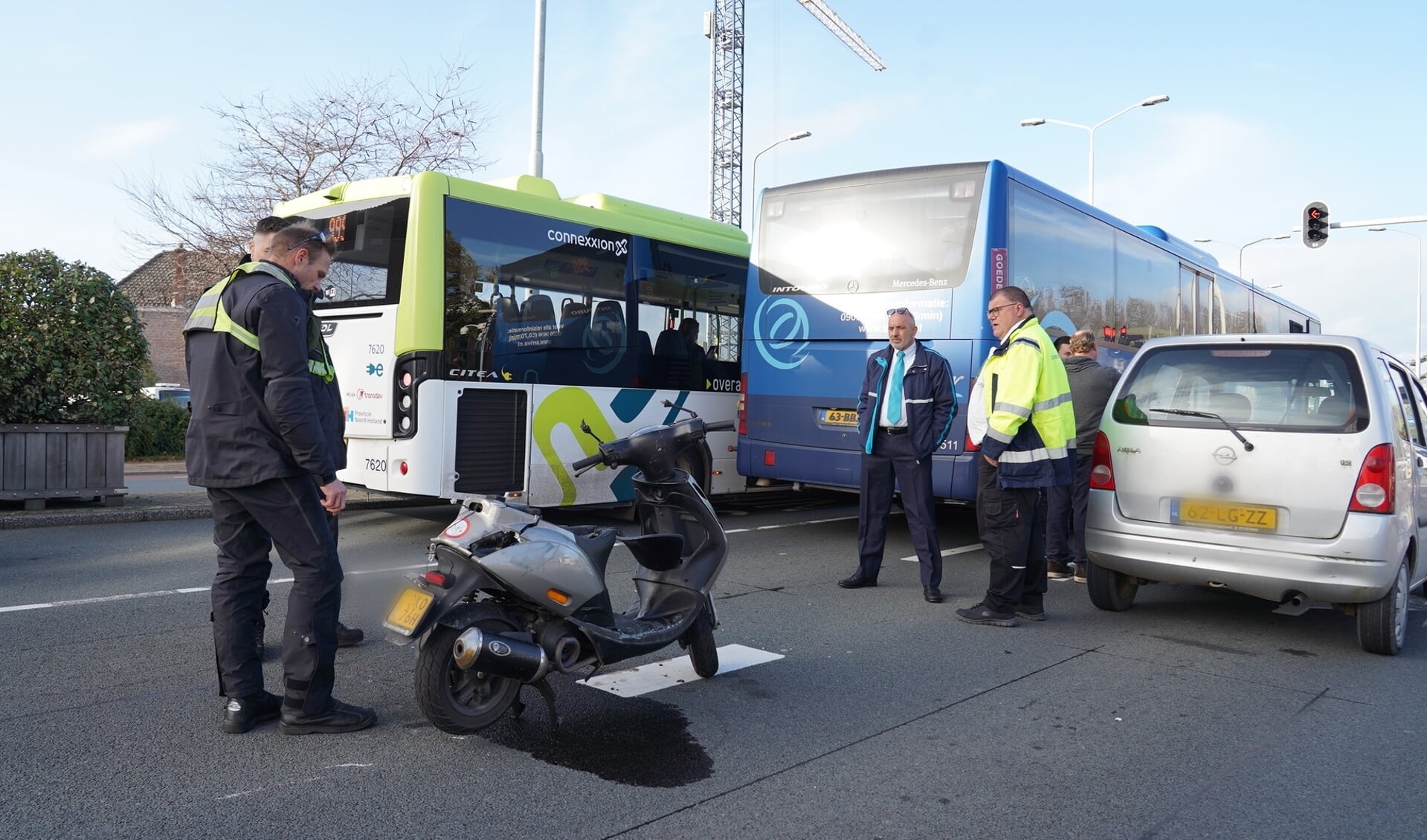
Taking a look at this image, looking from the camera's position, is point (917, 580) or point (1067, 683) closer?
point (1067, 683)

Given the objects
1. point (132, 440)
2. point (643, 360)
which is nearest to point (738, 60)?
point (132, 440)

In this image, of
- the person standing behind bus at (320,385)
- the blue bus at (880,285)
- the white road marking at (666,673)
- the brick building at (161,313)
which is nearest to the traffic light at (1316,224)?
the blue bus at (880,285)

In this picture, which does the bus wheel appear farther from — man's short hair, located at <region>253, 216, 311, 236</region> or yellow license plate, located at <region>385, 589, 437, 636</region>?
yellow license plate, located at <region>385, 589, 437, 636</region>

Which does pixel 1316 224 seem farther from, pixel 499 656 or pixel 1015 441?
pixel 499 656

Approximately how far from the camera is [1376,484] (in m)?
5.53

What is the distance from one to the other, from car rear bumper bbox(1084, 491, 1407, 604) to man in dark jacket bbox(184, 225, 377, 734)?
170 inches

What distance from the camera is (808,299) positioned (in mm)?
9531

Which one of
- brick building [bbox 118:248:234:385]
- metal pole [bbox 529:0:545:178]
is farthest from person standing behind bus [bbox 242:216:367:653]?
brick building [bbox 118:248:234:385]

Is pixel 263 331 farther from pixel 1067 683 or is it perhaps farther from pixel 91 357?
pixel 91 357

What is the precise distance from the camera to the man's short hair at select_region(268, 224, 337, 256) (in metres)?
4.15

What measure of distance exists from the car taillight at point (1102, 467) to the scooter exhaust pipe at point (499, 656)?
384 centimetres

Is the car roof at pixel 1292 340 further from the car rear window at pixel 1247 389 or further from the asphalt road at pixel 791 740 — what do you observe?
the asphalt road at pixel 791 740

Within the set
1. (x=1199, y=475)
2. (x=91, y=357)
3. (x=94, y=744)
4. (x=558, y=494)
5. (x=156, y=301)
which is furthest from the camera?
(x=156, y=301)

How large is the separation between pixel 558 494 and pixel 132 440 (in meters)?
11.4
